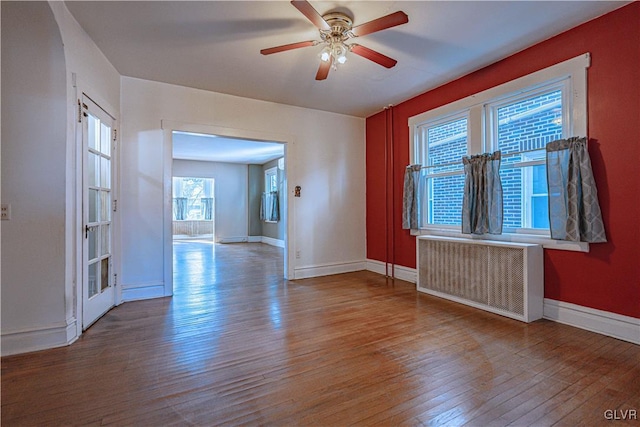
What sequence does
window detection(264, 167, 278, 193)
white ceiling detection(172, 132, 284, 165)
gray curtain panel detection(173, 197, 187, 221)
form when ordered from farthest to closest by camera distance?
gray curtain panel detection(173, 197, 187, 221)
window detection(264, 167, 278, 193)
white ceiling detection(172, 132, 284, 165)

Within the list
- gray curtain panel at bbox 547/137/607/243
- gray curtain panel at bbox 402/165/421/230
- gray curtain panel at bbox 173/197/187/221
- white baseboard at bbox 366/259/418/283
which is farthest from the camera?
gray curtain panel at bbox 173/197/187/221

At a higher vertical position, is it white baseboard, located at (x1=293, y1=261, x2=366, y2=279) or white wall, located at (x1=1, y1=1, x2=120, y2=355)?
white wall, located at (x1=1, y1=1, x2=120, y2=355)

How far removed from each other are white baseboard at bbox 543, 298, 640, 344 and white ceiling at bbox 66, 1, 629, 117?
8.43 ft

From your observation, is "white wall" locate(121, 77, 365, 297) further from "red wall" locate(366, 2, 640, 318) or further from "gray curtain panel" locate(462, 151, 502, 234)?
"red wall" locate(366, 2, 640, 318)

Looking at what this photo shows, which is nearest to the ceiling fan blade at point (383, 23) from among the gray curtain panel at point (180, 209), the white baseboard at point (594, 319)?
the white baseboard at point (594, 319)

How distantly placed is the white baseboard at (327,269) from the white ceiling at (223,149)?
2790 mm

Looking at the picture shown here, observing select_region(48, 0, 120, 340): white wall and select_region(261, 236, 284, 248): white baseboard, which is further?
select_region(261, 236, 284, 248): white baseboard

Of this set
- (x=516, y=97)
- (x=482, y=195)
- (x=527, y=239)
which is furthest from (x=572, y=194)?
(x=516, y=97)

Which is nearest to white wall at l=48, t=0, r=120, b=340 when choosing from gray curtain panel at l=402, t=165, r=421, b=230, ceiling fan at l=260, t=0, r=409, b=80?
ceiling fan at l=260, t=0, r=409, b=80

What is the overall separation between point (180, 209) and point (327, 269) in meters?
7.73

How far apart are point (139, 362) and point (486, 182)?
3.69m

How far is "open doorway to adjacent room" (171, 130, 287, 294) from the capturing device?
335 inches

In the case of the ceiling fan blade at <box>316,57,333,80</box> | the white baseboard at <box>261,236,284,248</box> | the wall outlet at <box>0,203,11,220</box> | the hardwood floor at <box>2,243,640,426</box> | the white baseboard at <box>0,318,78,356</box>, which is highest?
the ceiling fan blade at <box>316,57,333,80</box>

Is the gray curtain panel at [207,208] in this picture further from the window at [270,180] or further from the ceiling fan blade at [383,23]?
the ceiling fan blade at [383,23]
